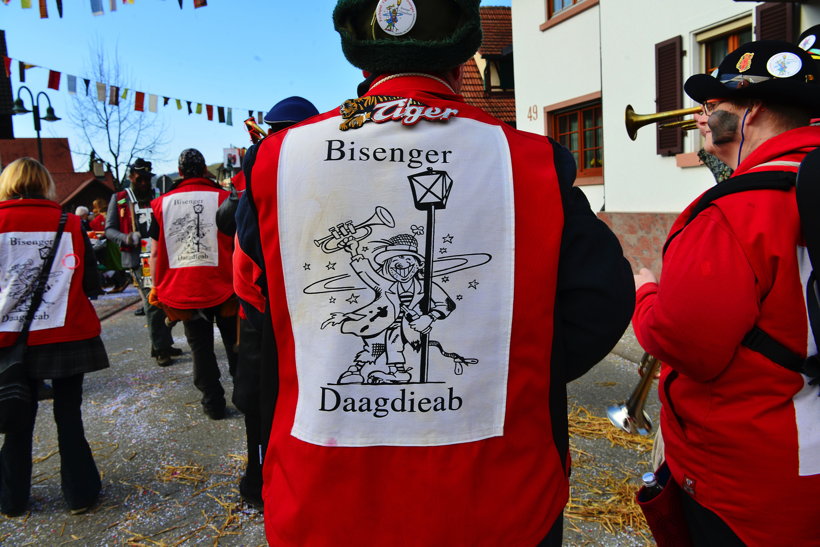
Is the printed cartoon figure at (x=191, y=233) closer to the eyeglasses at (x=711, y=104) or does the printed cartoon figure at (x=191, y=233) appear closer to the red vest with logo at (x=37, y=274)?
the red vest with logo at (x=37, y=274)

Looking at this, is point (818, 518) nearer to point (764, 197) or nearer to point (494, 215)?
point (764, 197)

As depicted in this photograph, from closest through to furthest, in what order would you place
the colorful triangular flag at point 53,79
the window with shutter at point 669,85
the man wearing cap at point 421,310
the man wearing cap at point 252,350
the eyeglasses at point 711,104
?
the man wearing cap at point 421,310, the man wearing cap at point 252,350, the eyeglasses at point 711,104, the window with shutter at point 669,85, the colorful triangular flag at point 53,79

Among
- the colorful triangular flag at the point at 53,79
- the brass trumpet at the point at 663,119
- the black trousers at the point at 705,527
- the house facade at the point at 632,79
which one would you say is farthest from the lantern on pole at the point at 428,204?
the colorful triangular flag at the point at 53,79

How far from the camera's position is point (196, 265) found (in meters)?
4.34

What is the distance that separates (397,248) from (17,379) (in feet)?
8.73

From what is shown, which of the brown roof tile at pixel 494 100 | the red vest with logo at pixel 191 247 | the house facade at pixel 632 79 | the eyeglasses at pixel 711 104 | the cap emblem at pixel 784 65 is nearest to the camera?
the cap emblem at pixel 784 65

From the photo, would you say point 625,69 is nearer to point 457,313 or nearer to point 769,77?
point 769,77

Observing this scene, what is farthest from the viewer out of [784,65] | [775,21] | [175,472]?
[775,21]

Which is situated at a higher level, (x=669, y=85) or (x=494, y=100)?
(x=494, y=100)

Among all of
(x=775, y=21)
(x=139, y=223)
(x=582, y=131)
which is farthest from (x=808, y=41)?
(x=582, y=131)

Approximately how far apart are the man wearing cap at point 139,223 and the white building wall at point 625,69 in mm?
6073

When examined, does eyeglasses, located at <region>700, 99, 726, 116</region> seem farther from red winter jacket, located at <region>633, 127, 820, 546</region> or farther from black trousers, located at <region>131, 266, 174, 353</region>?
black trousers, located at <region>131, 266, 174, 353</region>

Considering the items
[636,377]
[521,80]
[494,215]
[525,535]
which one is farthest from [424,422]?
[521,80]

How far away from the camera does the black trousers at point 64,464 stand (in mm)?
3133
